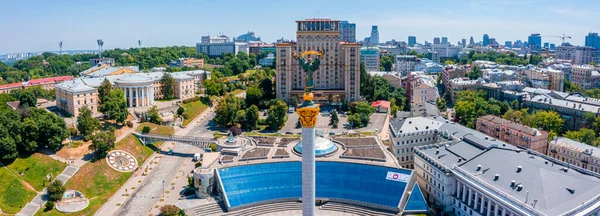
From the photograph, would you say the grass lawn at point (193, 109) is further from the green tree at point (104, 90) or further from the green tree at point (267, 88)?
the green tree at point (104, 90)

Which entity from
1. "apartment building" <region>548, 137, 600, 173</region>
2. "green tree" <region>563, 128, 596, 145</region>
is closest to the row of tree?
"apartment building" <region>548, 137, 600, 173</region>

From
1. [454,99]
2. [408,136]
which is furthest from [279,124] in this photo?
[454,99]

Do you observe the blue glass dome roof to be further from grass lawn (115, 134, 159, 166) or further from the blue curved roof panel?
grass lawn (115, 134, 159, 166)

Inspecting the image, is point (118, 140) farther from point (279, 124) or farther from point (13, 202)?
point (279, 124)

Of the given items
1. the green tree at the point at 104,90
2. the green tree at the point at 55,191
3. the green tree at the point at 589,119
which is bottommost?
the green tree at the point at 55,191

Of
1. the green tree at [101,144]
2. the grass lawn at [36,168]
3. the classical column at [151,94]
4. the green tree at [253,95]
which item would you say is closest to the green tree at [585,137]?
the green tree at [253,95]
